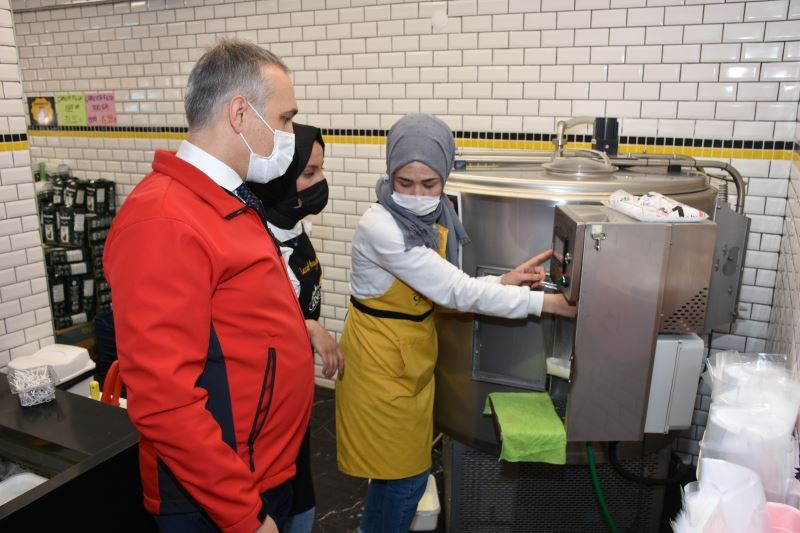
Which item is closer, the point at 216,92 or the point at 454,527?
the point at 216,92

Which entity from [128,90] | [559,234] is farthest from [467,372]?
[128,90]

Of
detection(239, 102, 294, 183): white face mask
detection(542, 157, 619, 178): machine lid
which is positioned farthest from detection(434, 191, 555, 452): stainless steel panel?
detection(239, 102, 294, 183): white face mask

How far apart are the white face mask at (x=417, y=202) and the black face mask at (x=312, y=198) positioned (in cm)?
24

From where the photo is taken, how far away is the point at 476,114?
3184mm

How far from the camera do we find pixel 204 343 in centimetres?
118

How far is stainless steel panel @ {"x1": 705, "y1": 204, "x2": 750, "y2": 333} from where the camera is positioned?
1.98 meters

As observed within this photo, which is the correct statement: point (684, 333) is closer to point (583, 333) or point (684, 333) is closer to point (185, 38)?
point (583, 333)

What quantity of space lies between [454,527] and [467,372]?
64cm

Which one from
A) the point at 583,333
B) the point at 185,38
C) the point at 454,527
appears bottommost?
the point at 454,527

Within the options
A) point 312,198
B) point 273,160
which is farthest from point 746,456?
point 312,198

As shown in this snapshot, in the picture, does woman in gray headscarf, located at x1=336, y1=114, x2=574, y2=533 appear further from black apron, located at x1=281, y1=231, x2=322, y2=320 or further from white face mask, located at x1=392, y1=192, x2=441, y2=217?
black apron, located at x1=281, y1=231, x2=322, y2=320

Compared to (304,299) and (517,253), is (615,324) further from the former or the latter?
(304,299)

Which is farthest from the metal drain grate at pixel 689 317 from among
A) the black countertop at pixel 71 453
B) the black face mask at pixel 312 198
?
the black countertop at pixel 71 453

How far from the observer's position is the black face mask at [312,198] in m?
1.90
